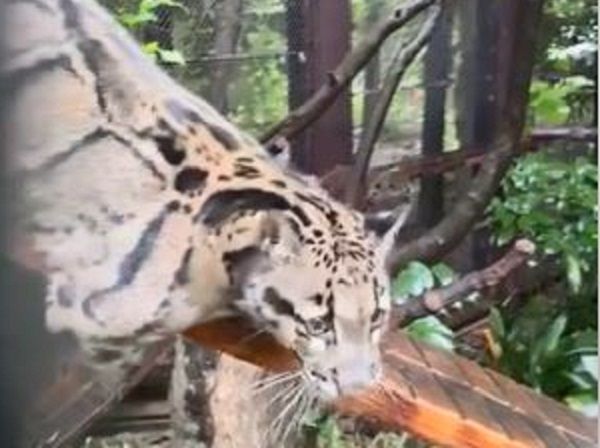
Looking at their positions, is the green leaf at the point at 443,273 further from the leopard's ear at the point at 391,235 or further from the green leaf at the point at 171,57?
the green leaf at the point at 171,57

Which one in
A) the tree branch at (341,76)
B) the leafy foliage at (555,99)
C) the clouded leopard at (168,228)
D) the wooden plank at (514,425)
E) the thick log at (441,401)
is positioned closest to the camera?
the clouded leopard at (168,228)

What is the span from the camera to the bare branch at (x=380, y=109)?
1.46 m

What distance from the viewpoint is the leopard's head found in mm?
827

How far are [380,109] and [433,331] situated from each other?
28 cm

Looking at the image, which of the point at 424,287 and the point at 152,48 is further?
the point at 424,287

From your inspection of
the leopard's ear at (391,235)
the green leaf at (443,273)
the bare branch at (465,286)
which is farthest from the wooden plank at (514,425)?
the green leaf at (443,273)

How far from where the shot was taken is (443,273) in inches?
66.7

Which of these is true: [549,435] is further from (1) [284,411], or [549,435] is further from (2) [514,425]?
(1) [284,411]

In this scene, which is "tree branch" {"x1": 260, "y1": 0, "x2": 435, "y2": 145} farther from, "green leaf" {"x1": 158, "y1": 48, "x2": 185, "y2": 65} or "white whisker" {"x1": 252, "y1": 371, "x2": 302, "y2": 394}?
"white whisker" {"x1": 252, "y1": 371, "x2": 302, "y2": 394}

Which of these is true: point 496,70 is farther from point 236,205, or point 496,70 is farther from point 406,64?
point 236,205

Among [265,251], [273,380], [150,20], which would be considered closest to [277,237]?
[265,251]

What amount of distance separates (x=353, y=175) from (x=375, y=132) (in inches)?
1.9

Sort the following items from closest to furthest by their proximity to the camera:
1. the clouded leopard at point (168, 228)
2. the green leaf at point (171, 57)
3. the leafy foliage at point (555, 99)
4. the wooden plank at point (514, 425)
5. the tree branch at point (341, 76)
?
the clouded leopard at point (168, 228), the wooden plank at point (514, 425), the green leaf at point (171, 57), the tree branch at point (341, 76), the leafy foliage at point (555, 99)

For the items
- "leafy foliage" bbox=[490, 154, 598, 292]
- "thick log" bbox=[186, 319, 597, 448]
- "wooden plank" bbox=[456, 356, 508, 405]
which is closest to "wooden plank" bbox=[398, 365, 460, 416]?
"thick log" bbox=[186, 319, 597, 448]
